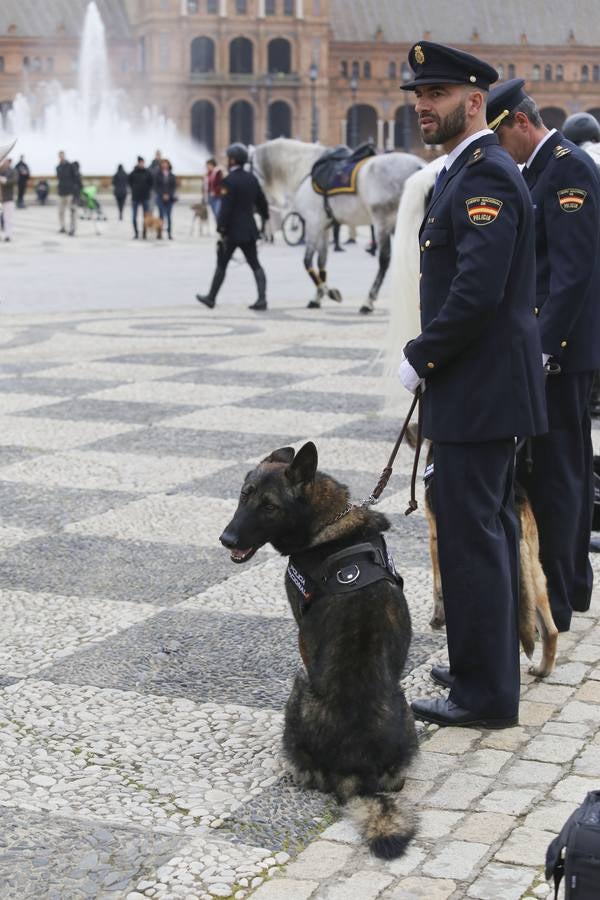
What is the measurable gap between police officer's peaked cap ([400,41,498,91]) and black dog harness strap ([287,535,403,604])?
1.21m

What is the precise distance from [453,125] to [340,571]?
1242 millimetres

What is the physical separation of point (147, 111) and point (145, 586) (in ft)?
296

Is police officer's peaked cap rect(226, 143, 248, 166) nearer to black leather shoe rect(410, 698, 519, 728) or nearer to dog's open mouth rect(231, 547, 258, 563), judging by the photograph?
black leather shoe rect(410, 698, 519, 728)

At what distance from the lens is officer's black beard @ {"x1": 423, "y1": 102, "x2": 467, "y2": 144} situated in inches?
157

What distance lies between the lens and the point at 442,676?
4.39 metres

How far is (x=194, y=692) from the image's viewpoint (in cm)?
439

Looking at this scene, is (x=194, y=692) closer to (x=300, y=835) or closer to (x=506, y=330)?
(x=300, y=835)

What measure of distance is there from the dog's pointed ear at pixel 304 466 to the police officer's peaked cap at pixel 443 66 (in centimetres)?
99

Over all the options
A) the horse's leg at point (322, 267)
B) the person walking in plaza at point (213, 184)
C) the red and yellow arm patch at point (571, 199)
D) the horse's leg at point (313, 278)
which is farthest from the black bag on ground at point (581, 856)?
the person walking in plaza at point (213, 184)

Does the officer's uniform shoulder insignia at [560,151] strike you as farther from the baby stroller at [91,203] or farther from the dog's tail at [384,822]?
the baby stroller at [91,203]

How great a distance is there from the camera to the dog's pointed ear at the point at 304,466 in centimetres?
369

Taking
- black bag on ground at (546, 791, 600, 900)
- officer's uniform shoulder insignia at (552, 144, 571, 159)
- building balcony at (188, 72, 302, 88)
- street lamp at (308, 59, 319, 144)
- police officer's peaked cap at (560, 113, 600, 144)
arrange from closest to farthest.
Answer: black bag on ground at (546, 791, 600, 900), officer's uniform shoulder insignia at (552, 144, 571, 159), police officer's peaked cap at (560, 113, 600, 144), street lamp at (308, 59, 319, 144), building balcony at (188, 72, 302, 88)

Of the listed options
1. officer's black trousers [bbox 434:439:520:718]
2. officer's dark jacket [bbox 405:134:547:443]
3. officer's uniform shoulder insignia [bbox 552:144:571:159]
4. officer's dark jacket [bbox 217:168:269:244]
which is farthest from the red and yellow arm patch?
officer's dark jacket [bbox 217:168:269:244]

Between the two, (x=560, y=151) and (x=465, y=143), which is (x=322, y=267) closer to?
(x=560, y=151)
